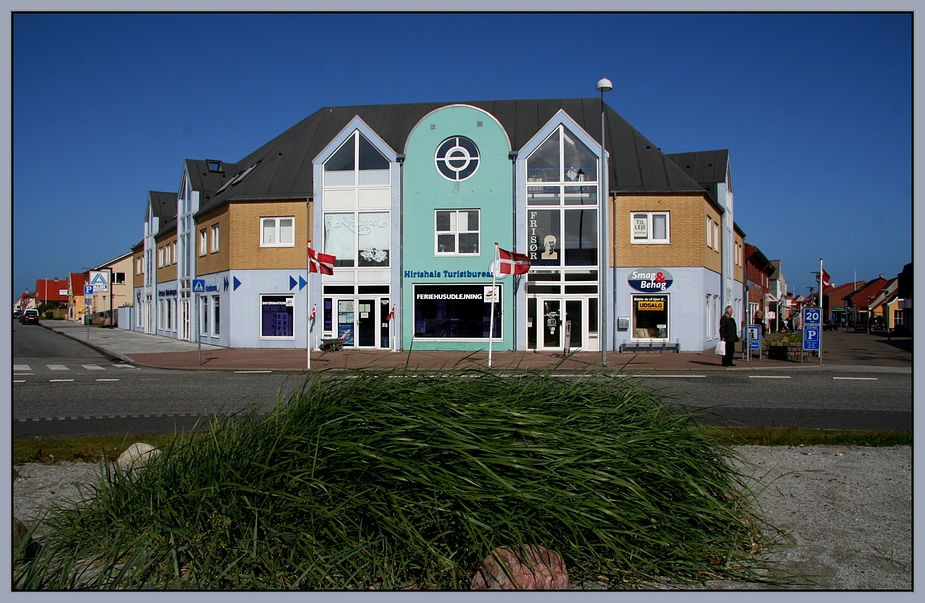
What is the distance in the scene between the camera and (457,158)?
28.2 metres

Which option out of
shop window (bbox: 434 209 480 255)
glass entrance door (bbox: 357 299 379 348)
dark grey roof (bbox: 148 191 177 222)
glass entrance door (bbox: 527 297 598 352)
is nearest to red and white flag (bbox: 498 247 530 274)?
glass entrance door (bbox: 527 297 598 352)

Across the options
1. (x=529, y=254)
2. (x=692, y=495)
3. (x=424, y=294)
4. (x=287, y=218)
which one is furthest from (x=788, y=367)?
(x=287, y=218)

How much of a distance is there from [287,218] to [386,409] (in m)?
26.5

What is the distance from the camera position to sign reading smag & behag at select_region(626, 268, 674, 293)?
27656 mm

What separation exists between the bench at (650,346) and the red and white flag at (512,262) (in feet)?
15.4

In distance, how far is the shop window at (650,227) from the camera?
91.9 ft

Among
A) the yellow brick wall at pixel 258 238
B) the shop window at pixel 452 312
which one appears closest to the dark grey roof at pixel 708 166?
the shop window at pixel 452 312

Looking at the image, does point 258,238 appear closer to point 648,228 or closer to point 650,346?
point 648,228

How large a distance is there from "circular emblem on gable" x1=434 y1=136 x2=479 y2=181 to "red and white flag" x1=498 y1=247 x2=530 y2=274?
439 cm

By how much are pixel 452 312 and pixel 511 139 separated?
25.0 feet

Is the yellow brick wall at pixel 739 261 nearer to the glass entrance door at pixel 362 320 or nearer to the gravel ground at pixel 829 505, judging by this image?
the glass entrance door at pixel 362 320

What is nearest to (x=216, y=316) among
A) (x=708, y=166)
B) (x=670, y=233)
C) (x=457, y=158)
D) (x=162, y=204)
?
(x=457, y=158)

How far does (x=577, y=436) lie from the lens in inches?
174

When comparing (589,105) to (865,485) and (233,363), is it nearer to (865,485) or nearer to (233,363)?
(233,363)
